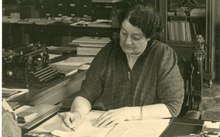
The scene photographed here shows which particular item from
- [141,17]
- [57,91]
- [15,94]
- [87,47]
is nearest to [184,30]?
[87,47]

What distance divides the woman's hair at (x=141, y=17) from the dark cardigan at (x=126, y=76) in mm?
100

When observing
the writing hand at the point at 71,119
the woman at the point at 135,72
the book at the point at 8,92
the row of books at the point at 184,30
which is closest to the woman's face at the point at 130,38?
the woman at the point at 135,72

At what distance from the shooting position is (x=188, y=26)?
4.49 meters

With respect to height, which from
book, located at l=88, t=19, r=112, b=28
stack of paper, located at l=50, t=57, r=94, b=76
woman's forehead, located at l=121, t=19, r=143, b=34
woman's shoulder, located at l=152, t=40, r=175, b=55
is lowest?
stack of paper, located at l=50, t=57, r=94, b=76

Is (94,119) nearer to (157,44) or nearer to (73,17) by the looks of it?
(157,44)

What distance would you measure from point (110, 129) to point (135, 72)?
534 millimetres

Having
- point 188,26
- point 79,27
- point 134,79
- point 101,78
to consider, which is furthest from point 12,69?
point 188,26

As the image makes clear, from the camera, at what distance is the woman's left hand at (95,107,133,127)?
1.73m

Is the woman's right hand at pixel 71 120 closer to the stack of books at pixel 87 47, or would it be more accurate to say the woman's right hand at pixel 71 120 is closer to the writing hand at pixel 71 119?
the writing hand at pixel 71 119

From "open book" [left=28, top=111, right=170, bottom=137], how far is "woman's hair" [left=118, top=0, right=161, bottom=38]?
50 centimetres

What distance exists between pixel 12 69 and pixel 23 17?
7.98 ft

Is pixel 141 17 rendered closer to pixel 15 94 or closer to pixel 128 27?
pixel 128 27

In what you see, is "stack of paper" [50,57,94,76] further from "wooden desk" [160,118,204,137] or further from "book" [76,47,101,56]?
"wooden desk" [160,118,204,137]

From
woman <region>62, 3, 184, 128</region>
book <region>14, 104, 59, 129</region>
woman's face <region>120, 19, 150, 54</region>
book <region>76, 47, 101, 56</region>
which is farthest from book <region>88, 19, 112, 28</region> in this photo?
book <region>14, 104, 59, 129</region>
